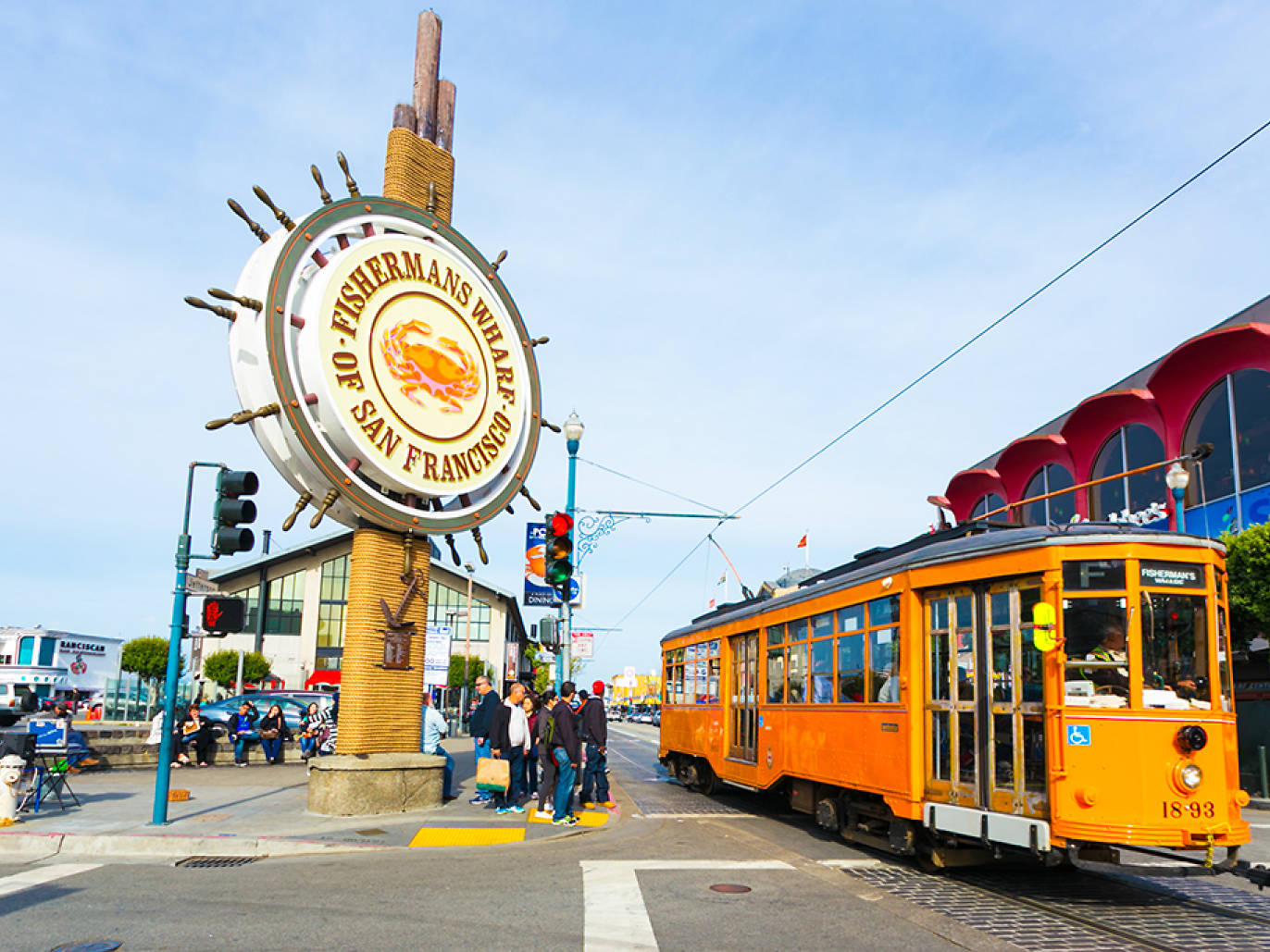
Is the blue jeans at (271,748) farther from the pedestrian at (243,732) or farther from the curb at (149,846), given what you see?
the curb at (149,846)

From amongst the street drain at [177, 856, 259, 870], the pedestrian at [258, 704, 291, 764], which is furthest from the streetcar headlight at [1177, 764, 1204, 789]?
the pedestrian at [258, 704, 291, 764]

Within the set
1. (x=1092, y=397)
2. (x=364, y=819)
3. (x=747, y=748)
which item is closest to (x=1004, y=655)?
(x=747, y=748)

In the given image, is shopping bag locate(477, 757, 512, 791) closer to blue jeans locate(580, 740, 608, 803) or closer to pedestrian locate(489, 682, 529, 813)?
pedestrian locate(489, 682, 529, 813)

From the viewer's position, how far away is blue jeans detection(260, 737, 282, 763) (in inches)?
851

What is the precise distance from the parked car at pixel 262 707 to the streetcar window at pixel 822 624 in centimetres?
1652

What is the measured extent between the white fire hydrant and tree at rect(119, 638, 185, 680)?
47060 mm

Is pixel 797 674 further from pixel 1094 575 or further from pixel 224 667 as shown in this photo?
pixel 224 667

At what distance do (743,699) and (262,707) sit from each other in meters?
15.5

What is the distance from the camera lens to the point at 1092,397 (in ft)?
89.1

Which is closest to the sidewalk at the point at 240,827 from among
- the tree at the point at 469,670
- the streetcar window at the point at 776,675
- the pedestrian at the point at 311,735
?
the streetcar window at the point at 776,675

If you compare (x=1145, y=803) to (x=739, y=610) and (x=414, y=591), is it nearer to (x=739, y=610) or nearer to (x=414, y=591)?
(x=739, y=610)

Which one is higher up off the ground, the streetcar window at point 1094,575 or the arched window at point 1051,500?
the arched window at point 1051,500

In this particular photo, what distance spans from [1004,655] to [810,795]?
13.9 ft

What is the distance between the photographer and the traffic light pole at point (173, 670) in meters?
11.2
